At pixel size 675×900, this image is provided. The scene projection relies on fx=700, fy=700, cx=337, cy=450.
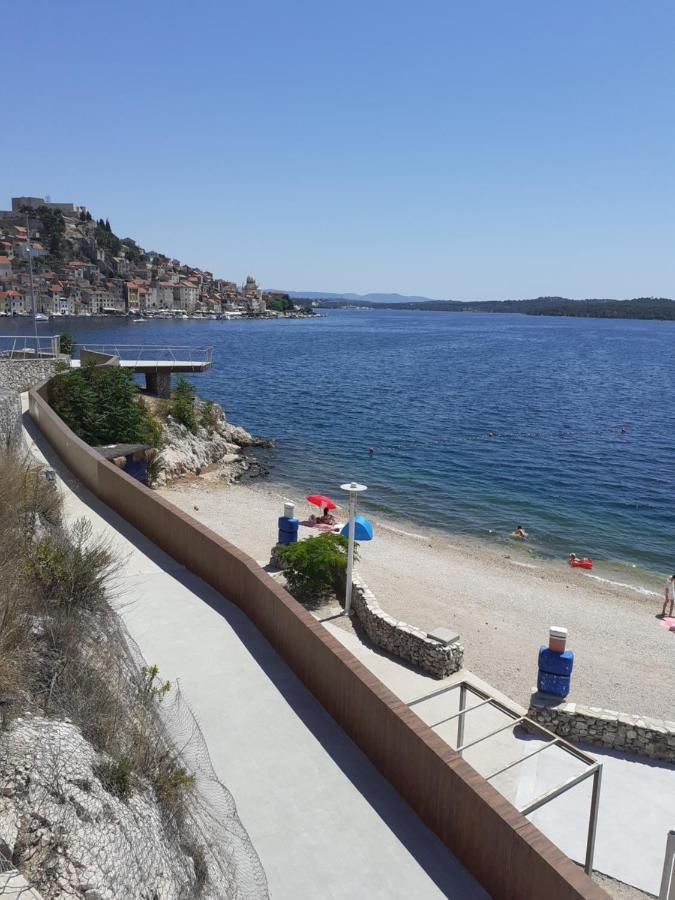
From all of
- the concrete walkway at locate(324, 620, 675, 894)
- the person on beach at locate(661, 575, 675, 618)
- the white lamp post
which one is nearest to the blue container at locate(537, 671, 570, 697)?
the concrete walkway at locate(324, 620, 675, 894)

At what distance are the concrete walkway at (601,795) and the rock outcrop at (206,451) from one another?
1882 cm

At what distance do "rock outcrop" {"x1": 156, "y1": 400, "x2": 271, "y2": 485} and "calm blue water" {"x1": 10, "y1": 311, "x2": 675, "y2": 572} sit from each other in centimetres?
182

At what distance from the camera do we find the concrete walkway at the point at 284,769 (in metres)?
5.37

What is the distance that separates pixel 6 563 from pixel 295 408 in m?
44.9

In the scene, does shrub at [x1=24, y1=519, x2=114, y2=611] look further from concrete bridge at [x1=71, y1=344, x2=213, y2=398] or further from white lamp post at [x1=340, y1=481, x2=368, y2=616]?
concrete bridge at [x1=71, y1=344, x2=213, y2=398]

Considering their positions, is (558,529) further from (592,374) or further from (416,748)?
(592,374)

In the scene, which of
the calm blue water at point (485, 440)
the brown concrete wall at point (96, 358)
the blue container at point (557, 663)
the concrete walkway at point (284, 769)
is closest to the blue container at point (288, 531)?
the blue container at point (557, 663)

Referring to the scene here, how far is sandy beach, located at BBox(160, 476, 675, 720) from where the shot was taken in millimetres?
14469

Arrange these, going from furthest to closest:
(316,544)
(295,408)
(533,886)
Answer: (295,408)
(316,544)
(533,886)

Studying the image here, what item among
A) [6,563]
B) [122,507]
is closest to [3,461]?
[122,507]

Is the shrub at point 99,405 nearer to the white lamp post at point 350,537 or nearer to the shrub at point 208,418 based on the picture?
the white lamp post at point 350,537

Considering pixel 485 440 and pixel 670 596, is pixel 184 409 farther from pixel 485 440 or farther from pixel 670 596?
pixel 670 596

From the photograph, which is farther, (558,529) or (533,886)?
(558,529)

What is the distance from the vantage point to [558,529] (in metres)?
26.8
